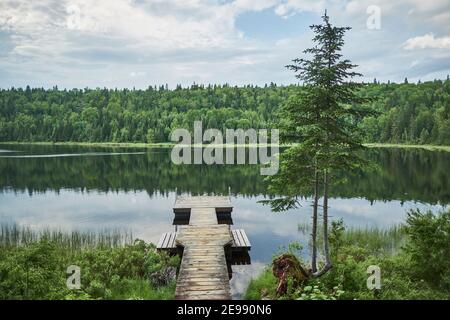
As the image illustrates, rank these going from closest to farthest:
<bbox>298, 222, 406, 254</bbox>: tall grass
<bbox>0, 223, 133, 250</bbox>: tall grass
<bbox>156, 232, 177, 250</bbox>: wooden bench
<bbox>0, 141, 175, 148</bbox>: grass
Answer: <bbox>156, 232, 177, 250</bbox>: wooden bench
<bbox>298, 222, 406, 254</bbox>: tall grass
<bbox>0, 223, 133, 250</bbox>: tall grass
<bbox>0, 141, 175, 148</bbox>: grass

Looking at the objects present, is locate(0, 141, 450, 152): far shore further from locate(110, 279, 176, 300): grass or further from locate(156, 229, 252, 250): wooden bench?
locate(110, 279, 176, 300): grass

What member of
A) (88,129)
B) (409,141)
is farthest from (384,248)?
(88,129)

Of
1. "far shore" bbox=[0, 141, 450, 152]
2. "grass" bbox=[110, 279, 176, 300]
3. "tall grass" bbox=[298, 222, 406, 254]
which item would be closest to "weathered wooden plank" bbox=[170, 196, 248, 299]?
"grass" bbox=[110, 279, 176, 300]

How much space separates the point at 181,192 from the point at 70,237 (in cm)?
1868

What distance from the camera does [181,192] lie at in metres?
43.2

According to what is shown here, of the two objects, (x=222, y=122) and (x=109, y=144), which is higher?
(x=222, y=122)

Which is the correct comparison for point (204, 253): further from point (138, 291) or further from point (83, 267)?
point (83, 267)

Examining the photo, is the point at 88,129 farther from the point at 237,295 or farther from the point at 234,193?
the point at 237,295

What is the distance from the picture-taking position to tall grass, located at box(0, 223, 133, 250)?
23.7m

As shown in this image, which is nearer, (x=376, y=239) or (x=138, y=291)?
(x=138, y=291)

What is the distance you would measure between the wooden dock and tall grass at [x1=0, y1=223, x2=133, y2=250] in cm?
395

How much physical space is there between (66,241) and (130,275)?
31.1ft

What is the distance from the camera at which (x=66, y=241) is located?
2412 centimetres

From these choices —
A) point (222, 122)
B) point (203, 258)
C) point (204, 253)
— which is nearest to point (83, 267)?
point (203, 258)
